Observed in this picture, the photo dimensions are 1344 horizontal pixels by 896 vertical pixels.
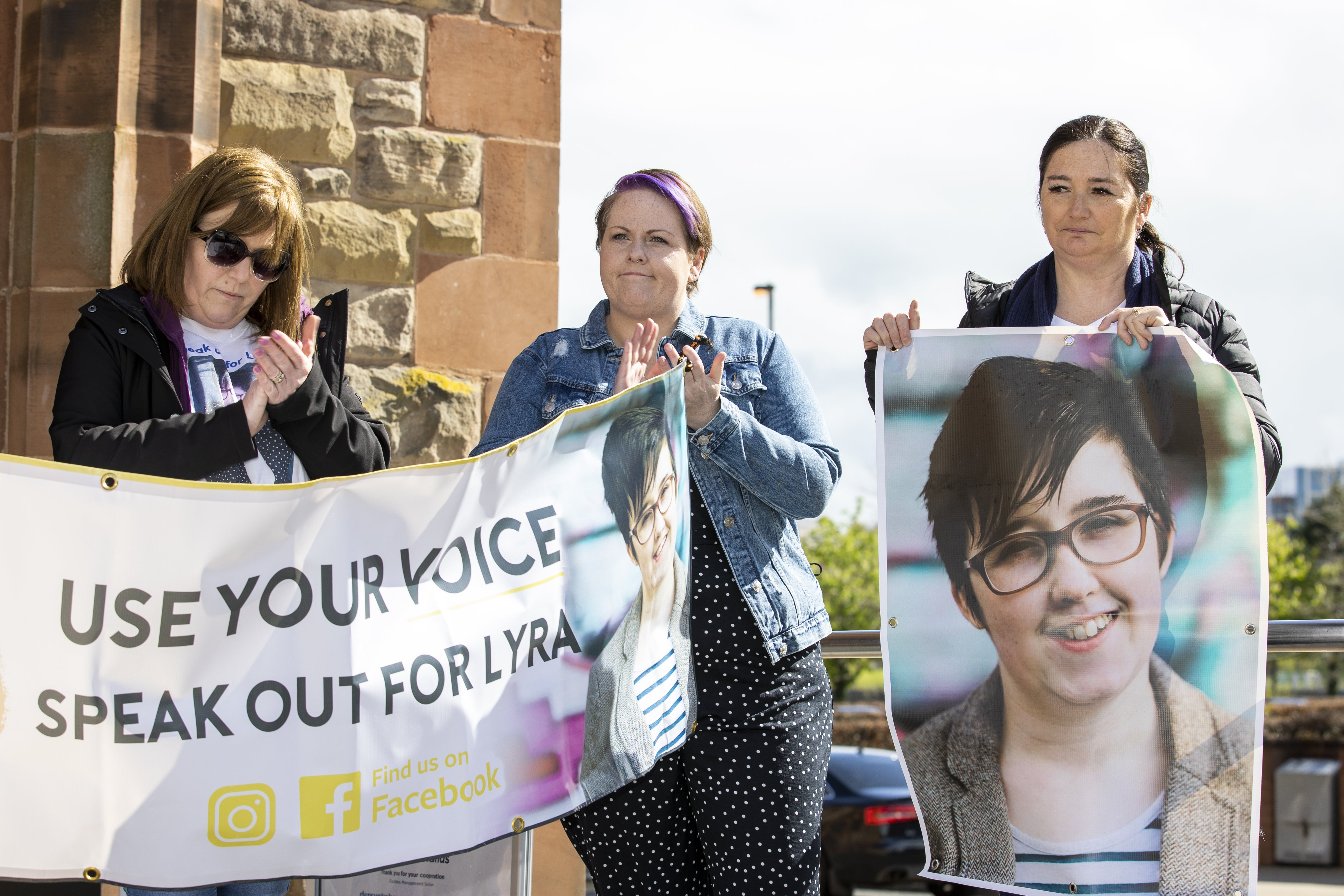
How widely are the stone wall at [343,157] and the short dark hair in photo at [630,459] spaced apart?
1.66 m

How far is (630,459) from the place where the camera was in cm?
252

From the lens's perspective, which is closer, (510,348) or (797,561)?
(797,561)

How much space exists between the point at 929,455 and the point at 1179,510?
54cm

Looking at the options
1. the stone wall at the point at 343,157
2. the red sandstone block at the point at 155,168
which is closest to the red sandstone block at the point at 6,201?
the stone wall at the point at 343,157

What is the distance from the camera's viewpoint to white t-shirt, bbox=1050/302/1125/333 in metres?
2.70

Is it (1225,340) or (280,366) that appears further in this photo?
(1225,340)

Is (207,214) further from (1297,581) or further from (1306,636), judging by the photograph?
(1297,581)

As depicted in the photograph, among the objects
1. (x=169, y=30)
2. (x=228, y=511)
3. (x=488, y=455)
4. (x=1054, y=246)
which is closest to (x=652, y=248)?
(x=488, y=455)

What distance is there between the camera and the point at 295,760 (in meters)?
2.20

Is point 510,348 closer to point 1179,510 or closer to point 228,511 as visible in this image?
point 228,511

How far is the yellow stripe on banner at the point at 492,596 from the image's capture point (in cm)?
230

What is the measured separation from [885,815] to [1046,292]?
→ 800 cm

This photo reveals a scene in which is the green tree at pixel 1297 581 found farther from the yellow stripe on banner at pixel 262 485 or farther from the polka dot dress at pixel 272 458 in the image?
the polka dot dress at pixel 272 458

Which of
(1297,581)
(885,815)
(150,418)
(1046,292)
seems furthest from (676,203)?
(1297,581)
